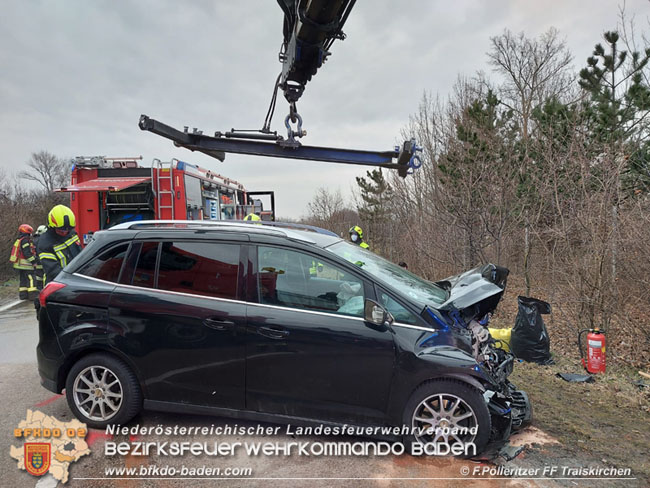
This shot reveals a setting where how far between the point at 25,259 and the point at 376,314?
8867 mm

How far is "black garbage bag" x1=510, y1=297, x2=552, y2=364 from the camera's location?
17.7ft

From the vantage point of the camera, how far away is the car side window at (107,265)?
345 cm

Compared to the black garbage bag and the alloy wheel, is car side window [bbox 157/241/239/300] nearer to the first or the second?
the alloy wheel

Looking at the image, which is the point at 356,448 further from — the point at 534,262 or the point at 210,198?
the point at 210,198

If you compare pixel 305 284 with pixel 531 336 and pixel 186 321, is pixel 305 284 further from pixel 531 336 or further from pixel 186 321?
→ pixel 531 336

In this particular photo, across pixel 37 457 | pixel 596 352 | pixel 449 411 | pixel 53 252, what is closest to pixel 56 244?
pixel 53 252

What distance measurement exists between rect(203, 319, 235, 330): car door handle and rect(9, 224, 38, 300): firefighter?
7.56m

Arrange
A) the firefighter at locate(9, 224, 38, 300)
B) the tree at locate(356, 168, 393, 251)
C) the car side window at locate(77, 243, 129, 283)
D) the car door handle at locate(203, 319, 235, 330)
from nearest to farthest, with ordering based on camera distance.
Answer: the car door handle at locate(203, 319, 235, 330), the car side window at locate(77, 243, 129, 283), the firefighter at locate(9, 224, 38, 300), the tree at locate(356, 168, 393, 251)

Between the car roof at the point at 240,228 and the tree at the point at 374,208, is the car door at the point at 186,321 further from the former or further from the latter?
the tree at the point at 374,208

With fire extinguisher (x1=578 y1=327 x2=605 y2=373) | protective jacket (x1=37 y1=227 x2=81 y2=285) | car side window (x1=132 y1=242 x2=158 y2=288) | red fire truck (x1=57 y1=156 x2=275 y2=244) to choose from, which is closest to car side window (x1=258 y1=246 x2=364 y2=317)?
car side window (x1=132 y1=242 x2=158 y2=288)

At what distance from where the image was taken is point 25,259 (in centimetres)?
854

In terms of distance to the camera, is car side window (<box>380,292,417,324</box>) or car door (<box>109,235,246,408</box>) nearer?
car side window (<box>380,292,417,324</box>)

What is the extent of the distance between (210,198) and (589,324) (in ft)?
28.9

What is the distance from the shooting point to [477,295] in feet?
11.0
